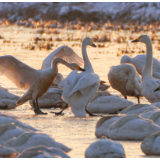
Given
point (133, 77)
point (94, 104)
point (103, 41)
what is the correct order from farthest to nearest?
point (103, 41), point (133, 77), point (94, 104)

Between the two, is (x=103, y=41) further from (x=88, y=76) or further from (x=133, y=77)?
(x=88, y=76)

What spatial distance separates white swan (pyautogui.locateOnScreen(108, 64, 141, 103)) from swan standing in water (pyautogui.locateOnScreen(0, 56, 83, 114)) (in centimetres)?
157

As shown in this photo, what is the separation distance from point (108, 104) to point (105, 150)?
11.8 feet

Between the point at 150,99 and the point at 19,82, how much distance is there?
2.46 metres

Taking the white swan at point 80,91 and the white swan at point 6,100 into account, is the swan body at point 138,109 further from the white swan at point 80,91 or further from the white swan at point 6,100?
the white swan at point 6,100

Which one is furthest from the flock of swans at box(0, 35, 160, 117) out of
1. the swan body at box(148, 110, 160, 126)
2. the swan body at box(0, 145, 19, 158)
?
the swan body at box(0, 145, 19, 158)

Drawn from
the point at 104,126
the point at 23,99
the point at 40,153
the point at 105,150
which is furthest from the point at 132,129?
the point at 23,99

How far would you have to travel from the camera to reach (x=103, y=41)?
23.2m

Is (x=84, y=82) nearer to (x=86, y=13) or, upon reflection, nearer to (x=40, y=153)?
(x=40, y=153)

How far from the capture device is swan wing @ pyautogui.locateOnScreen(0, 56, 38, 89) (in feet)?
28.1

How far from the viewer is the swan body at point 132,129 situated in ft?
18.9

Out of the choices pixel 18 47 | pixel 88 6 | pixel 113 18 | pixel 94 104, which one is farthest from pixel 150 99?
pixel 88 6

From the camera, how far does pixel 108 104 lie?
822 cm

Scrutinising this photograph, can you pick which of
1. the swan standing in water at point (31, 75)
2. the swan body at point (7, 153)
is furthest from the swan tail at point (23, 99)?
the swan body at point (7, 153)
